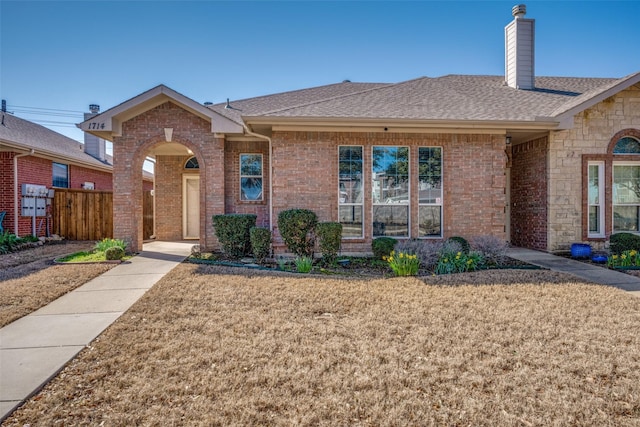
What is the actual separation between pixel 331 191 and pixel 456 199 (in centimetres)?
342

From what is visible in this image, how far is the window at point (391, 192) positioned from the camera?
9719 mm

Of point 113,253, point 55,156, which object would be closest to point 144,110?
point 113,253

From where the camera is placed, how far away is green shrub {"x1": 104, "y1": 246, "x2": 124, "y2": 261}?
28.3 feet

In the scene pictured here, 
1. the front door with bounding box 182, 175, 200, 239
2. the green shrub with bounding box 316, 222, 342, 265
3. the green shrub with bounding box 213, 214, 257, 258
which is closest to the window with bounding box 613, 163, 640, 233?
the green shrub with bounding box 316, 222, 342, 265

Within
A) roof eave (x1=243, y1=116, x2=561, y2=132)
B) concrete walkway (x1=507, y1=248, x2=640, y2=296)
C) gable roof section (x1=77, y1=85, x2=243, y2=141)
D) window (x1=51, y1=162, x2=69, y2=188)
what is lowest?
concrete walkway (x1=507, y1=248, x2=640, y2=296)

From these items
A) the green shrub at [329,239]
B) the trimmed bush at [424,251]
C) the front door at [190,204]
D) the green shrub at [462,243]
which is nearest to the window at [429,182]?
the green shrub at [462,243]

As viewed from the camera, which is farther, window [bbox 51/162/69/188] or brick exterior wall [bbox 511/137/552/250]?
window [bbox 51/162/69/188]

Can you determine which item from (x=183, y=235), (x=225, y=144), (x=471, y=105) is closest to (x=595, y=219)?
(x=471, y=105)

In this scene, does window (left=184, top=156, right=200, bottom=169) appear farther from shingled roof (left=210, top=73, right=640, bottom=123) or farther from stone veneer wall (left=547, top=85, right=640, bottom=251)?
stone veneer wall (left=547, top=85, right=640, bottom=251)

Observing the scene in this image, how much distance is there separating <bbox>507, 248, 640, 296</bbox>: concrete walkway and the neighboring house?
16.3 metres

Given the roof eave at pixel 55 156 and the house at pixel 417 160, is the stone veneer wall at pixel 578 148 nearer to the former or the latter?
the house at pixel 417 160

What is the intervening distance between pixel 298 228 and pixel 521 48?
10.2m

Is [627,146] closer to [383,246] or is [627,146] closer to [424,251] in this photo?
[424,251]

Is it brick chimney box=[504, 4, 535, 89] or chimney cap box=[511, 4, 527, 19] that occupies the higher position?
chimney cap box=[511, 4, 527, 19]
